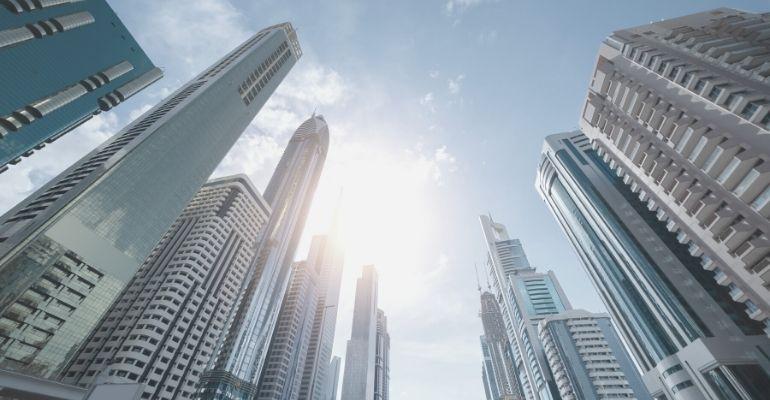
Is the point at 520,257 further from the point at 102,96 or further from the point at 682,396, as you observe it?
the point at 102,96

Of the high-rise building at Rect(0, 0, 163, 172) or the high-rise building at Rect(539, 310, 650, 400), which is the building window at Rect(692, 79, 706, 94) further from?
the high-rise building at Rect(0, 0, 163, 172)

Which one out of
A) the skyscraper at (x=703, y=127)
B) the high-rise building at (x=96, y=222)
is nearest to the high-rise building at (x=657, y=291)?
the skyscraper at (x=703, y=127)

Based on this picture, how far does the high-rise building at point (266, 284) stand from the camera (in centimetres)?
9706

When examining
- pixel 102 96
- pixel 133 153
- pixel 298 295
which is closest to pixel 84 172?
pixel 133 153

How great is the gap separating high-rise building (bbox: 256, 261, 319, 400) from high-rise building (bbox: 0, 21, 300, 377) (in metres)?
77.8

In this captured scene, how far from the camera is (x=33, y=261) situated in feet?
181

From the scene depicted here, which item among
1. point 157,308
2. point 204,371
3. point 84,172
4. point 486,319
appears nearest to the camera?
point 84,172

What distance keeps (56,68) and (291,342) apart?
4895 inches

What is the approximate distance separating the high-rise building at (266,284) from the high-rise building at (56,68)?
242 ft

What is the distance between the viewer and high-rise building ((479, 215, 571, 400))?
→ 113m

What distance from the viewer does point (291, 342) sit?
5541 inches

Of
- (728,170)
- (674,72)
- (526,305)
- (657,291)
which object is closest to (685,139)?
(728,170)

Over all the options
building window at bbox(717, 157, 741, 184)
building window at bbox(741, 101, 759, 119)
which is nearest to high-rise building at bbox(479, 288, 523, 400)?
building window at bbox(717, 157, 741, 184)

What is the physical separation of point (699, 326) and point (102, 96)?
456ft
